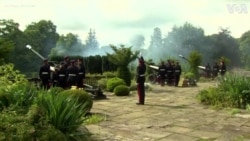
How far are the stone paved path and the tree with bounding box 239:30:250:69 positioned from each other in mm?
44826

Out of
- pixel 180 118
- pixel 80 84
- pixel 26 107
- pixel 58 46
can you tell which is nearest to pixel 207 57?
pixel 58 46

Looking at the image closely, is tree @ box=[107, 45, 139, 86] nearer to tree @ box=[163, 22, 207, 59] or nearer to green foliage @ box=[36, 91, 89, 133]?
green foliage @ box=[36, 91, 89, 133]

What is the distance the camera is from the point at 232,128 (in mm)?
8398

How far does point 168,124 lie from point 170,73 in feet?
45.1

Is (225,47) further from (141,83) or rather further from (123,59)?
(141,83)

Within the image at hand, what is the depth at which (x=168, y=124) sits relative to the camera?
878 centimetres

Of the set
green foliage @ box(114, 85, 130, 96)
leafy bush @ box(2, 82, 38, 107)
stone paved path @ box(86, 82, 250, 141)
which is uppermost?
leafy bush @ box(2, 82, 38, 107)

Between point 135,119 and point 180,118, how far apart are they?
131cm

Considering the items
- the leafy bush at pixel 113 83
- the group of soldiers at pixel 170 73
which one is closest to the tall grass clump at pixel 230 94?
the leafy bush at pixel 113 83

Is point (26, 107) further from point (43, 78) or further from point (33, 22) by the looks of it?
point (33, 22)

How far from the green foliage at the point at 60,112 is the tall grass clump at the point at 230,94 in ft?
22.2

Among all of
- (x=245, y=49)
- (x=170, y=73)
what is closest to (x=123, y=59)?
(x=170, y=73)

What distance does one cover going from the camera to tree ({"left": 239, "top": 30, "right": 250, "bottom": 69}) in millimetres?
57625

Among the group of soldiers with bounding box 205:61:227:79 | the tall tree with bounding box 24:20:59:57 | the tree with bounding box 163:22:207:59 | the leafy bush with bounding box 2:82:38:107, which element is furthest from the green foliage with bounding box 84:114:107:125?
the tall tree with bounding box 24:20:59:57
